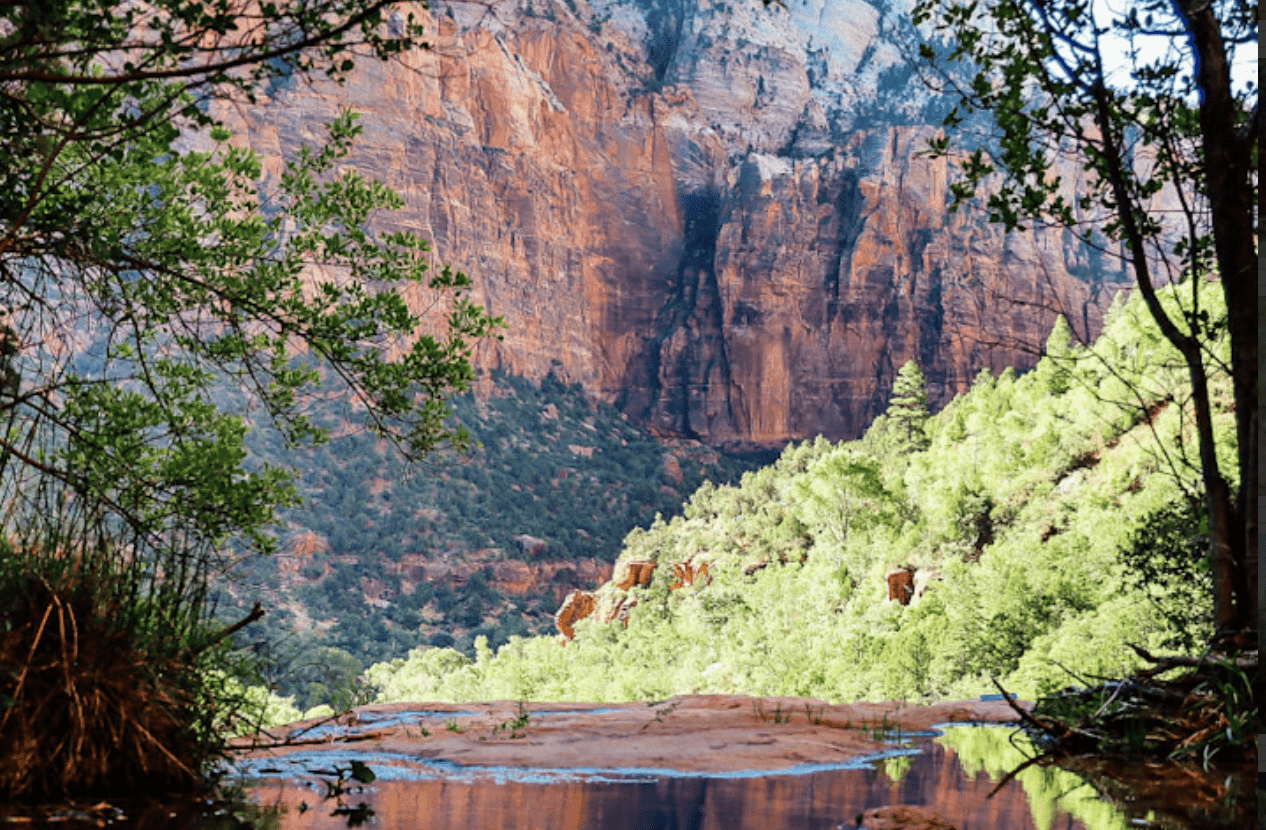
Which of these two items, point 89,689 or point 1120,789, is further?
point 1120,789

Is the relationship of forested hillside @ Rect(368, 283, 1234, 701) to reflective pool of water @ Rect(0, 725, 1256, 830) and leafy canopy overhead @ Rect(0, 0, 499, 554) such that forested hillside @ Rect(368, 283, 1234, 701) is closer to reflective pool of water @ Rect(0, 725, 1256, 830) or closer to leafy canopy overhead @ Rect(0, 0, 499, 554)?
reflective pool of water @ Rect(0, 725, 1256, 830)

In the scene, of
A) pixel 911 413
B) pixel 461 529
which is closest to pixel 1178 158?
pixel 911 413

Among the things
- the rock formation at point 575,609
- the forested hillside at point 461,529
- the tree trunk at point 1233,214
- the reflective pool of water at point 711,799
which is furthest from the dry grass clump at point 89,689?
the rock formation at point 575,609

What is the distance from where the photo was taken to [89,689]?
292cm

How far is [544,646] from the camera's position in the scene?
45.4m

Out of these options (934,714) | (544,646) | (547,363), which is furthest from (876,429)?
(934,714)

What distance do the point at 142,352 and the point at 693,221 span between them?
104 meters

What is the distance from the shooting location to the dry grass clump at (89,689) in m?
2.83

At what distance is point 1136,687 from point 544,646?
139ft

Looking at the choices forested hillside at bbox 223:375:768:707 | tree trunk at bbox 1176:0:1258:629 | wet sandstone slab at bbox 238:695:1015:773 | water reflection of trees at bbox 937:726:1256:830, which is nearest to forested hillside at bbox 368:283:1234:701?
tree trunk at bbox 1176:0:1258:629

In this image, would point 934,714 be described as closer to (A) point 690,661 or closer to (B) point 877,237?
(A) point 690,661

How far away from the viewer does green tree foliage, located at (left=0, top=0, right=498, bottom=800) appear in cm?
291

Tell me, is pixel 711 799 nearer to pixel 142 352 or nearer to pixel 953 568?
pixel 142 352

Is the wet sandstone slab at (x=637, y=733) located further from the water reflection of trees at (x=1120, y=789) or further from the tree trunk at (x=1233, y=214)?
the tree trunk at (x=1233, y=214)
